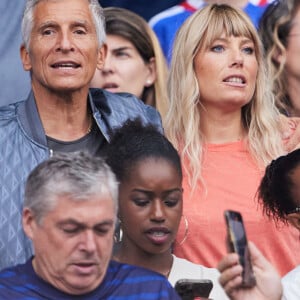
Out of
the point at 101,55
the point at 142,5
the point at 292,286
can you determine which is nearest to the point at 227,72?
the point at 101,55

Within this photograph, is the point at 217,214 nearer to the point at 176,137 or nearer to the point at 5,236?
the point at 176,137

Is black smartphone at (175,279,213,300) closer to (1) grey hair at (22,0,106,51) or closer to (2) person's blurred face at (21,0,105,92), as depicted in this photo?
(2) person's blurred face at (21,0,105,92)

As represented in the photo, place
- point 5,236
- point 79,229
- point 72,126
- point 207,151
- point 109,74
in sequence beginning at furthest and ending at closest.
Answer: point 109,74
point 207,151
point 72,126
point 5,236
point 79,229

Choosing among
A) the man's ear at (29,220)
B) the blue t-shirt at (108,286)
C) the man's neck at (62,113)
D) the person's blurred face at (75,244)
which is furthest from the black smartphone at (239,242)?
the man's neck at (62,113)

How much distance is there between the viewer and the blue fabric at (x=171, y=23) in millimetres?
7264

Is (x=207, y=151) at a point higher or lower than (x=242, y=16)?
lower

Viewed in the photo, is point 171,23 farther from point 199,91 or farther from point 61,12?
point 61,12

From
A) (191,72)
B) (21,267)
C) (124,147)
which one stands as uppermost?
(191,72)

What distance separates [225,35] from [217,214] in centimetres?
94

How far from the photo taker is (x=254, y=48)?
6438mm

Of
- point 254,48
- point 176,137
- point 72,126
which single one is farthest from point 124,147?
point 254,48

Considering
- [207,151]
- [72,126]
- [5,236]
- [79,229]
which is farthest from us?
[207,151]

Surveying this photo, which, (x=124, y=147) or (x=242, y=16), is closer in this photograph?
(x=124, y=147)

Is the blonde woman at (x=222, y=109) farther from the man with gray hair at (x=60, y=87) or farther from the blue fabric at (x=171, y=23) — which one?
the blue fabric at (x=171, y=23)
